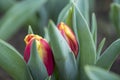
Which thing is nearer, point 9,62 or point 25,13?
point 9,62

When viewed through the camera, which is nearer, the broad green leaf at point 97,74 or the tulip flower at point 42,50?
the broad green leaf at point 97,74

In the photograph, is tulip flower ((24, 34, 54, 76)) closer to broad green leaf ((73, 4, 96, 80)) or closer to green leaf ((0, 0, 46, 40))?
broad green leaf ((73, 4, 96, 80))

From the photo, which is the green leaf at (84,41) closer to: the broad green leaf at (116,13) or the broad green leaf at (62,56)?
the broad green leaf at (62,56)

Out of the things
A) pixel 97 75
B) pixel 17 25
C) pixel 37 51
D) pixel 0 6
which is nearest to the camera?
pixel 97 75

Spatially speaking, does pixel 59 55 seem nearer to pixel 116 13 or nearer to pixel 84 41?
pixel 84 41

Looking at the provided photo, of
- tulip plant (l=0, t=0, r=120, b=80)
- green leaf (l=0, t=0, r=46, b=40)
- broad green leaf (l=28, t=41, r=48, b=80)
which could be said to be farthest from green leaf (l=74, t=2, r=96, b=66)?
green leaf (l=0, t=0, r=46, b=40)

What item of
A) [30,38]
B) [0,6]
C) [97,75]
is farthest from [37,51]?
[0,6]

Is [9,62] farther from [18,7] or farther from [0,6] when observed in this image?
[0,6]

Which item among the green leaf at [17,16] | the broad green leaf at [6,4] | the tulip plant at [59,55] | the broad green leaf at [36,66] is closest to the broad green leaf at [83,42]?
the tulip plant at [59,55]
